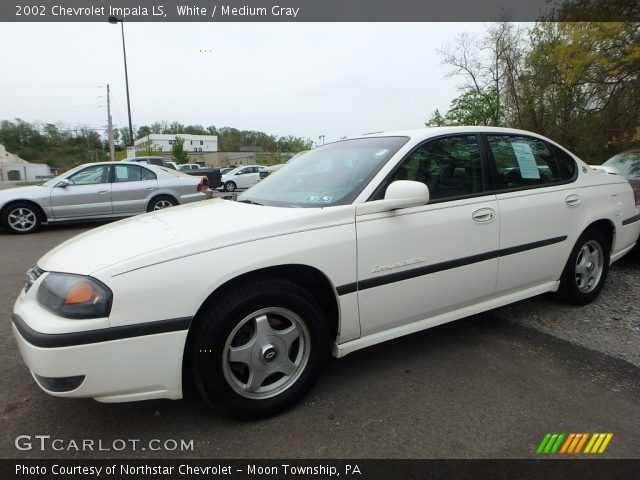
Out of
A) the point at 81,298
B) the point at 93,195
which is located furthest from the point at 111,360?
the point at 93,195

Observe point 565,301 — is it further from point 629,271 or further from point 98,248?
point 98,248

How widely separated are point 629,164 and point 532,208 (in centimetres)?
382

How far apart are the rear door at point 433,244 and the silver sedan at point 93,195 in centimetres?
744

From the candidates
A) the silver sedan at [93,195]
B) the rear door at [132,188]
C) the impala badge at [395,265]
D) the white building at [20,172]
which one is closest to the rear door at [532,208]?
the impala badge at [395,265]

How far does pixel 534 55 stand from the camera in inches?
646

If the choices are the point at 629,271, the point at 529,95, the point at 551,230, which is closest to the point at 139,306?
the point at 551,230

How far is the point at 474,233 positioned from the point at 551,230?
0.87 meters

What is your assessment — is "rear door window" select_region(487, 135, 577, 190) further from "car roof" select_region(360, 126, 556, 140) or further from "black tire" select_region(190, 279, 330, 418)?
"black tire" select_region(190, 279, 330, 418)

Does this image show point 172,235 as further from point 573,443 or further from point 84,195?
point 84,195

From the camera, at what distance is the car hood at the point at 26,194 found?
8.06 meters

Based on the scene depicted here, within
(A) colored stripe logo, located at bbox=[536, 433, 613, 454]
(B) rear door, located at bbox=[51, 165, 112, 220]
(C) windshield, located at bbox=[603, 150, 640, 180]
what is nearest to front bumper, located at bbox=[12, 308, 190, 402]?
(A) colored stripe logo, located at bbox=[536, 433, 613, 454]

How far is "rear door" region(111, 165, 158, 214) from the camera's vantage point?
8625 mm

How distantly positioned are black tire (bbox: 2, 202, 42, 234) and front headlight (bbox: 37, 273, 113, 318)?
25.5ft

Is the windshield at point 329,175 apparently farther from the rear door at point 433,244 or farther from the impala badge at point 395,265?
the impala badge at point 395,265
